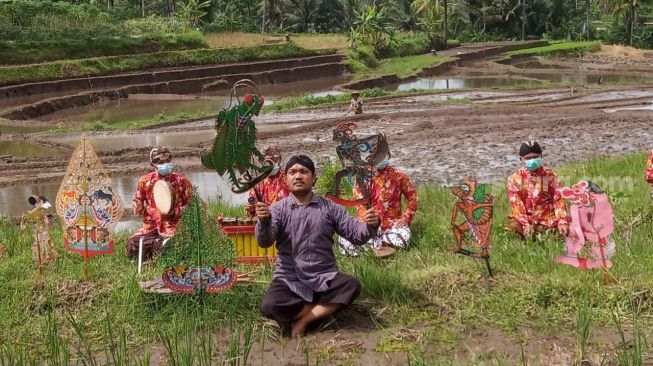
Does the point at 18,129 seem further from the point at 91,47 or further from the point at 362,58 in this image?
the point at 362,58

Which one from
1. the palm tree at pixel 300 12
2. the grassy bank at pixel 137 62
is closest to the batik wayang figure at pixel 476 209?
the grassy bank at pixel 137 62

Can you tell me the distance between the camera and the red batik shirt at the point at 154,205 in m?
6.57

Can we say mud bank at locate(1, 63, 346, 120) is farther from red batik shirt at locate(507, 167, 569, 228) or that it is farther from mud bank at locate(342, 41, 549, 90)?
red batik shirt at locate(507, 167, 569, 228)

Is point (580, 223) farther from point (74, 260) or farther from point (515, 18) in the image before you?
point (515, 18)

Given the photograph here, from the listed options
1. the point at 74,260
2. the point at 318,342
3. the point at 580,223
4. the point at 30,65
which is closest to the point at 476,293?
the point at 580,223

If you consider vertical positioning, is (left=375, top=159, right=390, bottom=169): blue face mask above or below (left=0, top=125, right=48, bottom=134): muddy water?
above

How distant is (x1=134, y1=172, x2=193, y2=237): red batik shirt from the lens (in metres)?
6.57

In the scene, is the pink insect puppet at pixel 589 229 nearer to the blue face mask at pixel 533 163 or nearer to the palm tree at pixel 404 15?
the blue face mask at pixel 533 163

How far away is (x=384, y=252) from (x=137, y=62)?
2726 cm

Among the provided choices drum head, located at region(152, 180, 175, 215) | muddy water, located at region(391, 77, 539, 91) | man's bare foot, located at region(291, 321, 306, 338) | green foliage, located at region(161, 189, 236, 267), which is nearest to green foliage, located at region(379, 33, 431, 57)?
muddy water, located at region(391, 77, 539, 91)

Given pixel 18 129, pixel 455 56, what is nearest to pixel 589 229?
pixel 18 129

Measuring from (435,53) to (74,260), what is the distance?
3933cm

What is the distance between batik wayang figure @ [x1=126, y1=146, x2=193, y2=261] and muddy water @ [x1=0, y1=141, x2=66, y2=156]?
10.1 metres

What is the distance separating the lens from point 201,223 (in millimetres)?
5160
